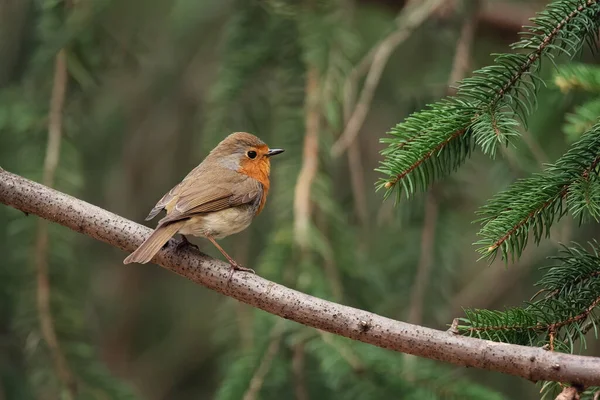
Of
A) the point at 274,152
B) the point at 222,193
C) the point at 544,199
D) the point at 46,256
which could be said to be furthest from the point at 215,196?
the point at 544,199

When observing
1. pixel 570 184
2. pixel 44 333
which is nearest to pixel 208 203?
pixel 44 333

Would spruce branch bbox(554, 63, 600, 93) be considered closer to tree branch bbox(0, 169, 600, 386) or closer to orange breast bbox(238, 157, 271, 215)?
tree branch bbox(0, 169, 600, 386)

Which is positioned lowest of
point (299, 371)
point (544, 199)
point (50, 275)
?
point (299, 371)

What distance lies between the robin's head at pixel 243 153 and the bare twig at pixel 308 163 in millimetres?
366

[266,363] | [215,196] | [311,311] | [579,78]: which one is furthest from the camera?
[215,196]

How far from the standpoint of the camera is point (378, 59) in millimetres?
3705

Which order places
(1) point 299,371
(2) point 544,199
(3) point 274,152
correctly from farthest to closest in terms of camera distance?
(3) point 274,152, (1) point 299,371, (2) point 544,199

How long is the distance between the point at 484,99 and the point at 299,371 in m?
1.51

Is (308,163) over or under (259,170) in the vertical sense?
under

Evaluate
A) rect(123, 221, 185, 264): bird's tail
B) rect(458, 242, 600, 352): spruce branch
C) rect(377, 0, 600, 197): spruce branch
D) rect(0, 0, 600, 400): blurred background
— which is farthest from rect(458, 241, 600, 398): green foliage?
rect(123, 221, 185, 264): bird's tail

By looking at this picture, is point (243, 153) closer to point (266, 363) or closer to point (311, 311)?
point (266, 363)

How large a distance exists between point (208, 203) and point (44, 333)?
0.92m

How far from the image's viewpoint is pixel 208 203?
139 inches

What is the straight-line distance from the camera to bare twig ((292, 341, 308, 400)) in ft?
10.2
